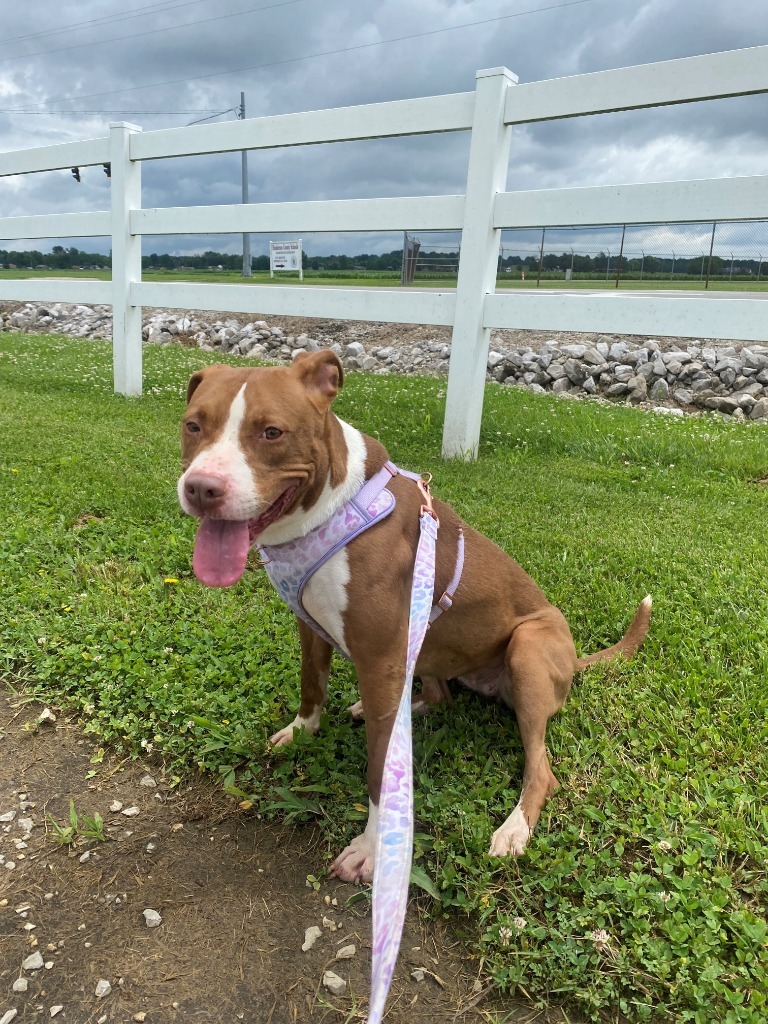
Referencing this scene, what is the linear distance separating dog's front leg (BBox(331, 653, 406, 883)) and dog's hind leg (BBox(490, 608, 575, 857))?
39cm

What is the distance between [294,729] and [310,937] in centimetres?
83

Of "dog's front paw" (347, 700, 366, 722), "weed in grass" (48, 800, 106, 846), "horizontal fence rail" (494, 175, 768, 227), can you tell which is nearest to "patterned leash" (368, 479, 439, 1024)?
"dog's front paw" (347, 700, 366, 722)

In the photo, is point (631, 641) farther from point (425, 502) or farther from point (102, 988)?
point (102, 988)

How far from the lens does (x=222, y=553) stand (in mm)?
2000

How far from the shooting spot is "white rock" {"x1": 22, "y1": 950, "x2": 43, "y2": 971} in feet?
6.39

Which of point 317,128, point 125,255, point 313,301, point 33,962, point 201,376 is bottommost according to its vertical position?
point 33,962

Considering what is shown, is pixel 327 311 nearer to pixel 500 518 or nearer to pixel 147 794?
pixel 500 518

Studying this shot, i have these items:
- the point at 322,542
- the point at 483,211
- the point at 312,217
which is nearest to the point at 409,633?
the point at 322,542

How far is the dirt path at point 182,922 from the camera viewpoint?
1.88 m

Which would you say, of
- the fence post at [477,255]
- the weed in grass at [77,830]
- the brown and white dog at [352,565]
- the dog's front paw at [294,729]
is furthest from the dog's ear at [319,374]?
the fence post at [477,255]

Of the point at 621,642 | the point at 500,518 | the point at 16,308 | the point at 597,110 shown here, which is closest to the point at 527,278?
the point at 16,308

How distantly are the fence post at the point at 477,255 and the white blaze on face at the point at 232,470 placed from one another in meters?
4.12

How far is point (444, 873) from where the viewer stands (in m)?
2.19

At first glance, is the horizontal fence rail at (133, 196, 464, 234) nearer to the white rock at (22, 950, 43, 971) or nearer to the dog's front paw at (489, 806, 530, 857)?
the dog's front paw at (489, 806, 530, 857)
